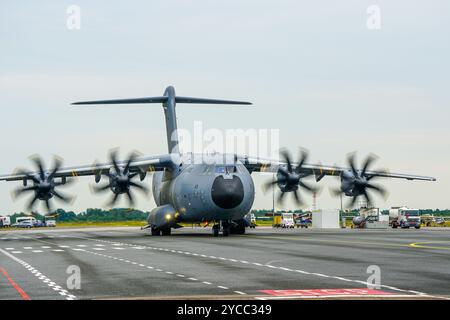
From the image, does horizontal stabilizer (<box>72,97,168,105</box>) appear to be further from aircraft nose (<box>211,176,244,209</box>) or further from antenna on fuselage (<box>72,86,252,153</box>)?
aircraft nose (<box>211,176,244,209</box>)

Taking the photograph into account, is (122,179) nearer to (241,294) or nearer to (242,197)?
(242,197)

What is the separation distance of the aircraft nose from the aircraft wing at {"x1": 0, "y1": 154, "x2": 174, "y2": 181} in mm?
7619

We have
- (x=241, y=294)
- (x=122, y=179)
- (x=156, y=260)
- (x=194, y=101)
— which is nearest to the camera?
(x=241, y=294)

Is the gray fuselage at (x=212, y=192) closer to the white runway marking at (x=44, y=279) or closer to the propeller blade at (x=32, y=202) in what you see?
the propeller blade at (x=32, y=202)

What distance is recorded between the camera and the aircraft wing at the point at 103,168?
53812 millimetres

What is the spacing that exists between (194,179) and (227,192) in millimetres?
3674

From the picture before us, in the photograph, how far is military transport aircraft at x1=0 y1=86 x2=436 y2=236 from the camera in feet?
159

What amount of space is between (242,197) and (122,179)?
9050 mm

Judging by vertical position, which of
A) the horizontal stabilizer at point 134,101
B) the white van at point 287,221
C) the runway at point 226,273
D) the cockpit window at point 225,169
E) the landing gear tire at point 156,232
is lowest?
the white van at point 287,221

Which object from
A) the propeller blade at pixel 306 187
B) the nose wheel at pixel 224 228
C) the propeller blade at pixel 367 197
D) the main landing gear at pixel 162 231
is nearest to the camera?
the nose wheel at pixel 224 228

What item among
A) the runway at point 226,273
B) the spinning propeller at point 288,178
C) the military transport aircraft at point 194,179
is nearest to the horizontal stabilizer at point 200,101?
the military transport aircraft at point 194,179

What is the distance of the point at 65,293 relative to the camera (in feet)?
59.5

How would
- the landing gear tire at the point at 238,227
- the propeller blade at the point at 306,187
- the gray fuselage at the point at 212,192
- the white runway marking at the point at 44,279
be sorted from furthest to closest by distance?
1. the propeller blade at the point at 306,187
2. the landing gear tire at the point at 238,227
3. the gray fuselage at the point at 212,192
4. the white runway marking at the point at 44,279
